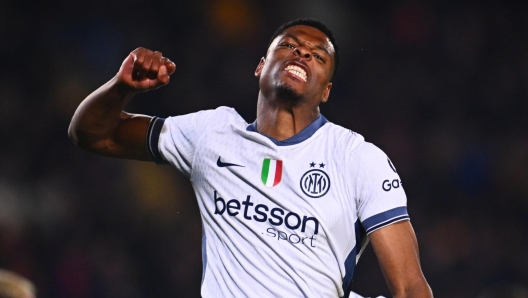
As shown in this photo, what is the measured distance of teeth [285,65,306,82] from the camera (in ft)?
11.5

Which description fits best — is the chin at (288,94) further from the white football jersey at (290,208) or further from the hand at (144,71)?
the hand at (144,71)

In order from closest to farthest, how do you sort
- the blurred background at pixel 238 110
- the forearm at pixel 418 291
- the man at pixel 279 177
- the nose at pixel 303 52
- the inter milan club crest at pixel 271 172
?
the forearm at pixel 418 291
the man at pixel 279 177
the inter milan club crest at pixel 271 172
the nose at pixel 303 52
the blurred background at pixel 238 110

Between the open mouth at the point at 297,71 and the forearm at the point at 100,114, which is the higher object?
the open mouth at the point at 297,71

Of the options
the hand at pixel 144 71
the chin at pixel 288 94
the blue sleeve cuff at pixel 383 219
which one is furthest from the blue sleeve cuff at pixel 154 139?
the blue sleeve cuff at pixel 383 219

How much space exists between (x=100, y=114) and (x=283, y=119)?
0.85 meters

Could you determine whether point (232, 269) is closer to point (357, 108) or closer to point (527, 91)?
point (357, 108)

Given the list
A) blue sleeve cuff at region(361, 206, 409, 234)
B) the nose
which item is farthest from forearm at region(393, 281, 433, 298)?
the nose

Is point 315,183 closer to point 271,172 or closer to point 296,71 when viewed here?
point 271,172

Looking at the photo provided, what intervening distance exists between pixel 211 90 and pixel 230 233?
492 centimetres

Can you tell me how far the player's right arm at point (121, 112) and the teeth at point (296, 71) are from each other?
577 mm

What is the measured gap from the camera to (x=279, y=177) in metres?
A: 3.30

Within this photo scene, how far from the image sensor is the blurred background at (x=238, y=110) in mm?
7055

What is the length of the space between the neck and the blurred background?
12.5ft

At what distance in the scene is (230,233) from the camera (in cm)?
329
